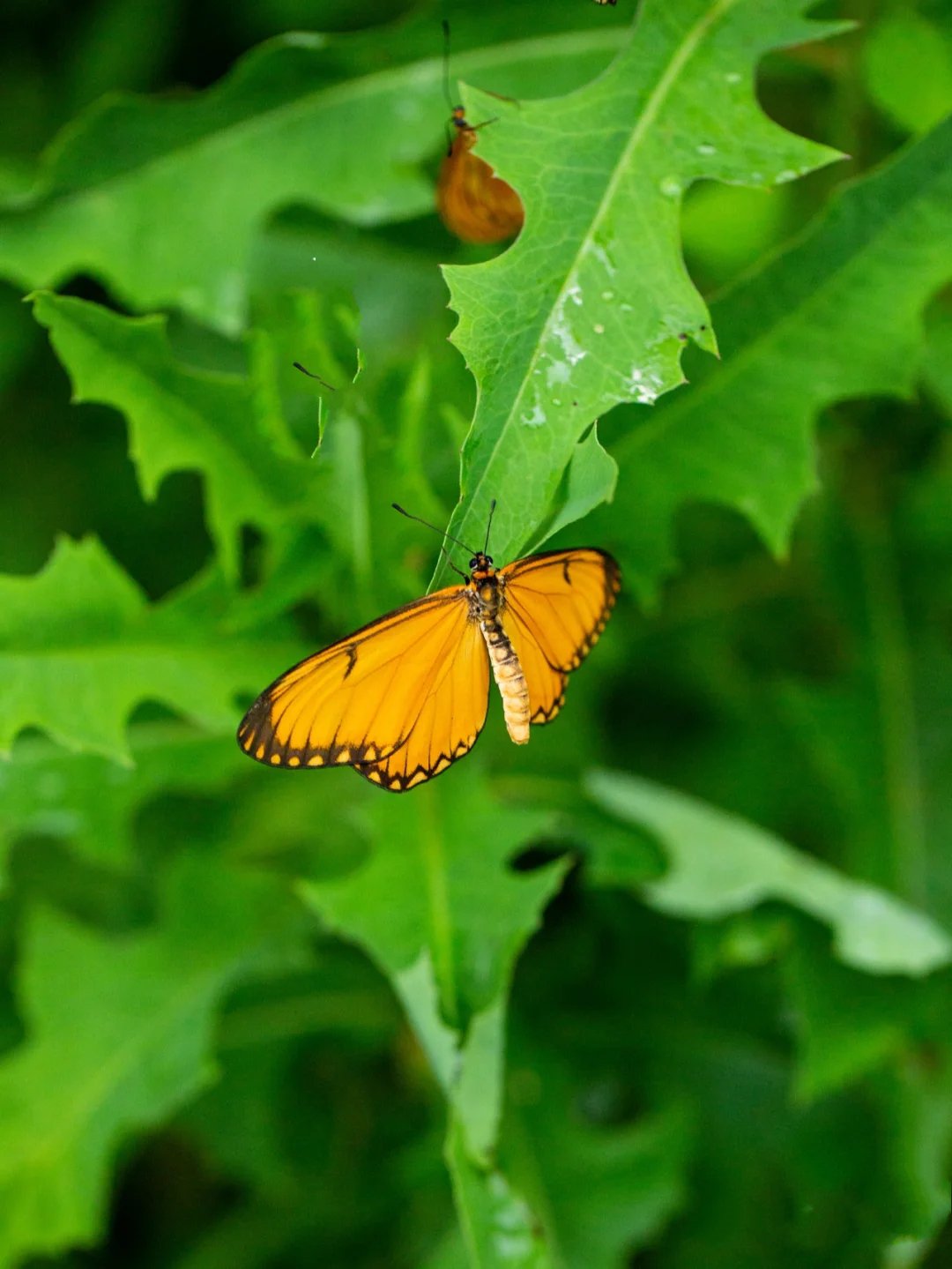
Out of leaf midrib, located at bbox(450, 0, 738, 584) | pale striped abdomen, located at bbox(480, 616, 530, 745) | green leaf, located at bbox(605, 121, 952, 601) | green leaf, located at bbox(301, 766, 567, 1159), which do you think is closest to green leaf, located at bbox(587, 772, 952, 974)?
green leaf, located at bbox(301, 766, 567, 1159)

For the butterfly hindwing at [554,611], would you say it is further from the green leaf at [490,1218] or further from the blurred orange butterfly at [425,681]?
the green leaf at [490,1218]

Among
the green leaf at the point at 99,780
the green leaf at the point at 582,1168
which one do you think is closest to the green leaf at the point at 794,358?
the green leaf at the point at 99,780

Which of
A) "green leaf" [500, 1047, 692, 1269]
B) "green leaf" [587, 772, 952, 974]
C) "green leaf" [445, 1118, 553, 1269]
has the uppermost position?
"green leaf" [445, 1118, 553, 1269]

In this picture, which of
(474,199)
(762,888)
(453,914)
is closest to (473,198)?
(474,199)

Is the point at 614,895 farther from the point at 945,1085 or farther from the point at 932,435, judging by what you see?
the point at 932,435

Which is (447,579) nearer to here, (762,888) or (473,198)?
(473,198)

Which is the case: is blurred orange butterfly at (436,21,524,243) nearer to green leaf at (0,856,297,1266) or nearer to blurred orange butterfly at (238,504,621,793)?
blurred orange butterfly at (238,504,621,793)
